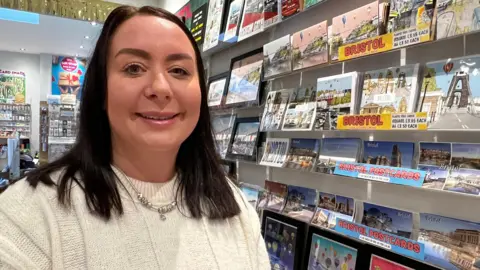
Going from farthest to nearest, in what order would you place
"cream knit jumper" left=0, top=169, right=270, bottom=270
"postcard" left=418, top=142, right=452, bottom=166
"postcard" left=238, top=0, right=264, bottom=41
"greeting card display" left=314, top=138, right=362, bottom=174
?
"postcard" left=238, top=0, right=264, bottom=41, "greeting card display" left=314, top=138, right=362, bottom=174, "postcard" left=418, top=142, right=452, bottom=166, "cream knit jumper" left=0, top=169, right=270, bottom=270

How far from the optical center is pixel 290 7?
1910mm

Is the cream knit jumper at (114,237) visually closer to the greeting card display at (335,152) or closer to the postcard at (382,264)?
the postcard at (382,264)

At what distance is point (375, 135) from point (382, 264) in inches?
19.8

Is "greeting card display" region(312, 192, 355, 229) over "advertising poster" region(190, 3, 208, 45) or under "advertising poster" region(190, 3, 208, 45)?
under

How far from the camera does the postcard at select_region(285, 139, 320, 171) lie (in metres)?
1.75

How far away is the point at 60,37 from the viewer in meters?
7.76

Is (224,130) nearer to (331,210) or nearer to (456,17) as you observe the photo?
(331,210)

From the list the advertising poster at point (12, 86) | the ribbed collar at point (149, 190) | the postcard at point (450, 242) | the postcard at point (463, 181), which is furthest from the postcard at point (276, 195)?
the advertising poster at point (12, 86)

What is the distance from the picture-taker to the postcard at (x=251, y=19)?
2.17m

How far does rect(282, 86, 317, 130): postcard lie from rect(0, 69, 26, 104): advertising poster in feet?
30.9

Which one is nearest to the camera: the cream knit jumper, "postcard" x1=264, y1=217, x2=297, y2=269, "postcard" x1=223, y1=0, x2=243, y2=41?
the cream knit jumper

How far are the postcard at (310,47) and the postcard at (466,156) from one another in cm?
68

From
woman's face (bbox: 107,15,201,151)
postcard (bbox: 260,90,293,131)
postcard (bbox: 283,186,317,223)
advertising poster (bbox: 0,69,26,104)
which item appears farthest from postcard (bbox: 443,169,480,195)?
advertising poster (bbox: 0,69,26,104)

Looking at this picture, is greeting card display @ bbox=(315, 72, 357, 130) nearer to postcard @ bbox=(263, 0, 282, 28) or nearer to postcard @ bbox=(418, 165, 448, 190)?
postcard @ bbox=(418, 165, 448, 190)
